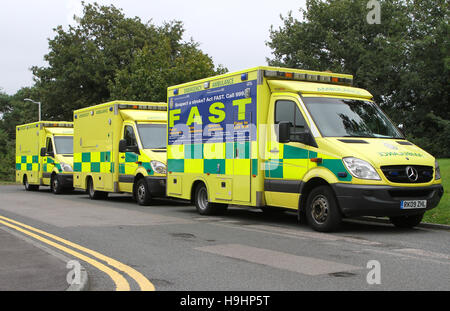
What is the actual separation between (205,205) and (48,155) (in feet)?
40.1

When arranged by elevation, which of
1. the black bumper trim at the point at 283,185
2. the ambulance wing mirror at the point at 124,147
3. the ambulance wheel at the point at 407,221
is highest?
the ambulance wing mirror at the point at 124,147

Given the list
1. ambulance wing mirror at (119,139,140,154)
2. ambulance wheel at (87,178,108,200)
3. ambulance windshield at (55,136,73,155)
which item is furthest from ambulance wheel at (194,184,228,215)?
ambulance windshield at (55,136,73,155)

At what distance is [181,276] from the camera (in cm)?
619

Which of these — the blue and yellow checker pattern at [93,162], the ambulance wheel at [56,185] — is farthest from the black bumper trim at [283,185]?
the ambulance wheel at [56,185]

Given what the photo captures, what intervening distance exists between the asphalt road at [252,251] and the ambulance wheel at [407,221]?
13 centimetres

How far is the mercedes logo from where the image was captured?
29.8ft

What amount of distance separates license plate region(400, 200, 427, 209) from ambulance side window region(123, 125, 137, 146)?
361 inches

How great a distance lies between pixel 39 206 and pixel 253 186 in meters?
7.45

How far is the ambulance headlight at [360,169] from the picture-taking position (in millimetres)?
8903

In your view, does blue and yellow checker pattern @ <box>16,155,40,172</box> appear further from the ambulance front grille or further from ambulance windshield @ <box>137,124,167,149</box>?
the ambulance front grille

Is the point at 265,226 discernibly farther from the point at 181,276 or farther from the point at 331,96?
the point at 181,276

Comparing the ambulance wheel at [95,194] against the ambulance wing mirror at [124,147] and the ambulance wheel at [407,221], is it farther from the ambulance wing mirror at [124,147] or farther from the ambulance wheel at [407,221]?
the ambulance wheel at [407,221]

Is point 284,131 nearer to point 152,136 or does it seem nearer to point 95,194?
point 152,136
